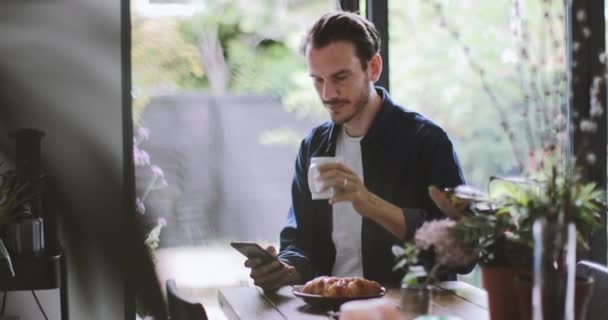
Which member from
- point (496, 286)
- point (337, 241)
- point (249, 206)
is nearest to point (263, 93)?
point (249, 206)

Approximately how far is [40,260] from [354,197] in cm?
117

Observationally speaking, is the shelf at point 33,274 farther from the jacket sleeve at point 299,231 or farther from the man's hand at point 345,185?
the man's hand at point 345,185

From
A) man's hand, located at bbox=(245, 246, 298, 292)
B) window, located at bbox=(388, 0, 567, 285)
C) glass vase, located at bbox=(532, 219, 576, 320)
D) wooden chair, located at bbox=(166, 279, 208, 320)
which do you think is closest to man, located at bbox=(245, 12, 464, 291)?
man's hand, located at bbox=(245, 246, 298, 292)

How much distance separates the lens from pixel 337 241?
2857mm

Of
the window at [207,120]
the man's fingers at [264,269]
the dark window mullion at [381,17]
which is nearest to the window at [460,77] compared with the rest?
the dark window mullion at [381,17]

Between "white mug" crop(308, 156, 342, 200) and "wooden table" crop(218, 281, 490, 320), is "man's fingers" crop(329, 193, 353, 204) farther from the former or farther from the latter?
"wooden table" crop(218, 281, 490, 320)

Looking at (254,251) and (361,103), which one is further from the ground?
(361,103)

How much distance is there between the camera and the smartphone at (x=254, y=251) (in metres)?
2.40

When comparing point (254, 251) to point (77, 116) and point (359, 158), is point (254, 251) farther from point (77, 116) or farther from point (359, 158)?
point (77, 116)

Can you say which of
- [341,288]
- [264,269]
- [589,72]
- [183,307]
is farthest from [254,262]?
[589,72]

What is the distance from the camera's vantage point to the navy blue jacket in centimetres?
277

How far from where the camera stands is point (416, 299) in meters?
1.50

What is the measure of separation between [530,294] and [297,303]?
2.66ft

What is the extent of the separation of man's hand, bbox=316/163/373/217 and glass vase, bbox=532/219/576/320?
0.94m
